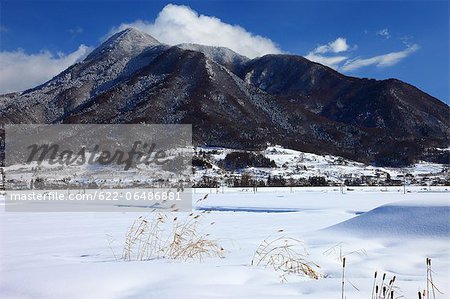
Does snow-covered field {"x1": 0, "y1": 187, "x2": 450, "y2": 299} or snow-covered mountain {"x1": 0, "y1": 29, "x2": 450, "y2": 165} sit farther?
snow-covered mountain {"x1": 0, "y1": 29, "x2": 450, "y2": 165}

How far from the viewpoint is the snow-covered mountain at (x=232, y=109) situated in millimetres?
104438

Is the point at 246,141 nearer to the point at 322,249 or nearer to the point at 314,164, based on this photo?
the point at 314,164

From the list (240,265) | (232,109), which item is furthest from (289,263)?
(232,109)

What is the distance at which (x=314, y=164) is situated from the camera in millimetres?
76312

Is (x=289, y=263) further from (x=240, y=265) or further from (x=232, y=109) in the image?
(x=232, y=109)

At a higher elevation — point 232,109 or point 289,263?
point 232,109

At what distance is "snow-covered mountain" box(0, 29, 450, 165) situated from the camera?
104438 millimetres

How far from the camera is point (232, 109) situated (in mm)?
121438

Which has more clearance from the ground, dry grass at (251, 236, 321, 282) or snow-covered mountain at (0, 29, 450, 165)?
snow-covered mountain at (0, 29, 450, 165)

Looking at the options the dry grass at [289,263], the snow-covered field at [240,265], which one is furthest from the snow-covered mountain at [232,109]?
the dry grass at [289,263]

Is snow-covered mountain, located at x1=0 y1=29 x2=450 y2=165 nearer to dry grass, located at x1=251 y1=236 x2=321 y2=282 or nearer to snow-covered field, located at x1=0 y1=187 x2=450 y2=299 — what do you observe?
snow-covered field, located at x1=0 y1=187 x2=450 y2=299

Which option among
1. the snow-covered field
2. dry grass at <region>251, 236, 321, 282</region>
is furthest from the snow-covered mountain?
dry grass at <region>251, 236, 321, 282</region>

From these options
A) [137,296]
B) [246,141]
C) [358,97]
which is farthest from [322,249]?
[358,97]

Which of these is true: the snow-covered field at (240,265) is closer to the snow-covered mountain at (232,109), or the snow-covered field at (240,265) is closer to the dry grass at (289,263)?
the dry grass at (289,263)
